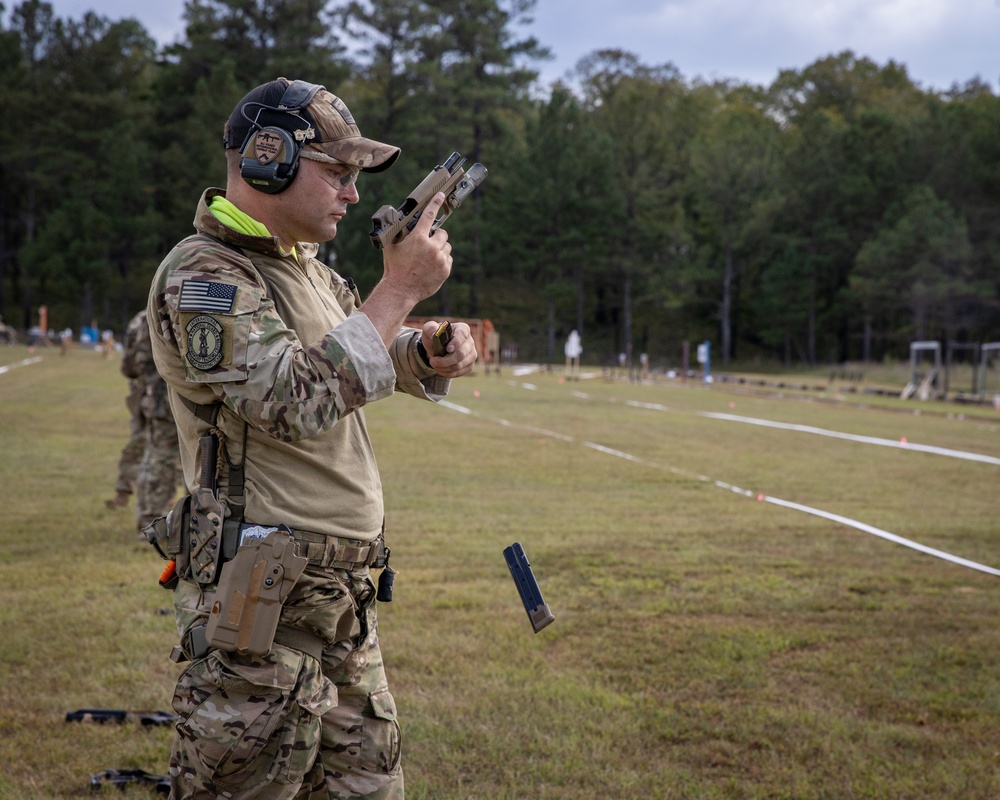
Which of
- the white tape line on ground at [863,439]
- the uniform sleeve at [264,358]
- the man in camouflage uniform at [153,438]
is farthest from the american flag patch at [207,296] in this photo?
the white tape line on ground at [863,439]

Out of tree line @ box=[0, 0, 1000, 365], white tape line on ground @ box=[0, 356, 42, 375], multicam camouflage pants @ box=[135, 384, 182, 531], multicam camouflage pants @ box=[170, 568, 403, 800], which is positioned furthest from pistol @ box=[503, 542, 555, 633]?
tree line @ box=[0, 0, 1000, 365]

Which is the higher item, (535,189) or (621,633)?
(535,189)

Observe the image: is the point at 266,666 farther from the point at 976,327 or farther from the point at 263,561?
the point at 976,327

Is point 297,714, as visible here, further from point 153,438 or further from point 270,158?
point 153,438

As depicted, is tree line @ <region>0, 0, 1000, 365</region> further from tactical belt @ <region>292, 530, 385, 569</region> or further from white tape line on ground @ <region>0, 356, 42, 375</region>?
tactical belt @ <region>292, 530, 385, 569</region>

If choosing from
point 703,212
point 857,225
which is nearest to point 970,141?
point 857,225

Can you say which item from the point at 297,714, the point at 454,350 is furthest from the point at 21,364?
the point at 297,714

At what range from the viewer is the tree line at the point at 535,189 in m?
55.2

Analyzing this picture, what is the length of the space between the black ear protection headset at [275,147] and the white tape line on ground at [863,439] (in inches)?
586

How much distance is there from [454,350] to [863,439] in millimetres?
16880

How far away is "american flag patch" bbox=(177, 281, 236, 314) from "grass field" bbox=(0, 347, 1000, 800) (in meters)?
2.50

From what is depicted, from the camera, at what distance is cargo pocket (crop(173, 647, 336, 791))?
2.39 meters

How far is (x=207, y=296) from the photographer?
2283mm

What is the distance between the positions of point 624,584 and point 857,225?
6041cm
